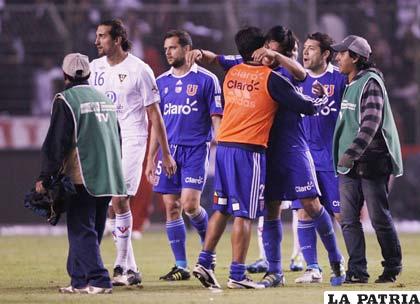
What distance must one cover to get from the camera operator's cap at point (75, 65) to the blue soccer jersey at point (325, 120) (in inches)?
109

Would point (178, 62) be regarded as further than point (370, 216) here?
Yes

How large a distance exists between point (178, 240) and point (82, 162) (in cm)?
255

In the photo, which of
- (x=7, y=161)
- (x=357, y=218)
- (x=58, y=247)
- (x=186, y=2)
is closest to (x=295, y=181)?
(x=357, y=218)

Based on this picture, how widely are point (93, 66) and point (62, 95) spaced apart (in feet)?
6.66

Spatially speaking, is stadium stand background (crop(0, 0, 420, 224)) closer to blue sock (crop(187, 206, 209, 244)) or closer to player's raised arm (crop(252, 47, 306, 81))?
blue sock (crop(187, 206, 209, 244))

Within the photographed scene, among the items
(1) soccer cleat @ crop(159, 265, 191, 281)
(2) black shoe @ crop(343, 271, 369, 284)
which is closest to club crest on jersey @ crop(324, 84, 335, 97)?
(2) black shoe @ crop(343, 271, 369, 284)

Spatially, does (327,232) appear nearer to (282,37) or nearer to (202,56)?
(282,37)

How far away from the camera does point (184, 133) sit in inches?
550

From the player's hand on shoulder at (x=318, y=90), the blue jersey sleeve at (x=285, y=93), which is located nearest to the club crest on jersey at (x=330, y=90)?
the player's hand on shoulder at (x=318, y=90)

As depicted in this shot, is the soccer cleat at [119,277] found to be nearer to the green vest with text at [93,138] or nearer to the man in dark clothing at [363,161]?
the green vest with text at [93,138]

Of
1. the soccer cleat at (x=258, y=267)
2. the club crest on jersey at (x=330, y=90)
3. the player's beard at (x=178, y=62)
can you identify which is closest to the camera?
the club crest on jersey at (x=330, y=90)

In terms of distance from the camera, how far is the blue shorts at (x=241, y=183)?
11.9 meters

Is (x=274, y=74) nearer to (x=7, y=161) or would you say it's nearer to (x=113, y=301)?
(x=113, y=301)

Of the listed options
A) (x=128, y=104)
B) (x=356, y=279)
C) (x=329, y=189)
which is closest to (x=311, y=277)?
(x=356, y=279)
